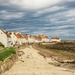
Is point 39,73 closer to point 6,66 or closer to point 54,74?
point 54,74

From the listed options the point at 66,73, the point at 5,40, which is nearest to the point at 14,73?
the point at 66,73

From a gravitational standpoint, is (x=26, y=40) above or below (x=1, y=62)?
below

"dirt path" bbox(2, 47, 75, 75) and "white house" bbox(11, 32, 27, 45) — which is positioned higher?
"dirt path" bbox(2, 47, 75, 75)

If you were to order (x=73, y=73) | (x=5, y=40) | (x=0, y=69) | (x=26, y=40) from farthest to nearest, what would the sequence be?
1. (x=26, y=40)
2. (x=5, y=40)
3. (x=73, y=73)
4. (x=0, y=69)

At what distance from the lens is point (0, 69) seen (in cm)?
3052

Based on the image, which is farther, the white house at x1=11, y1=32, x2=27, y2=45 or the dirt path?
the white house at x1=11, y1=32, x2=27, y2=45

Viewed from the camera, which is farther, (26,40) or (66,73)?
(26,40)

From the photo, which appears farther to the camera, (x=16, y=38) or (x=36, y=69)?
(x=16, y=38)

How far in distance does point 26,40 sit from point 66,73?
15486cm

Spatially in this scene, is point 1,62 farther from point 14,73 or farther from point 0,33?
point 0,33

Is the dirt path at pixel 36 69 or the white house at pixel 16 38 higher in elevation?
the dirt path at pixel 36 69

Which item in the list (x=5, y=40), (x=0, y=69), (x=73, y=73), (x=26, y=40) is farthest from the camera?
(x=26, y=40)

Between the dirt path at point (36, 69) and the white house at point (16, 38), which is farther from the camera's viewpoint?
the white house at point (16, 38)

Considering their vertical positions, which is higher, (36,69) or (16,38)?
(36,69)
